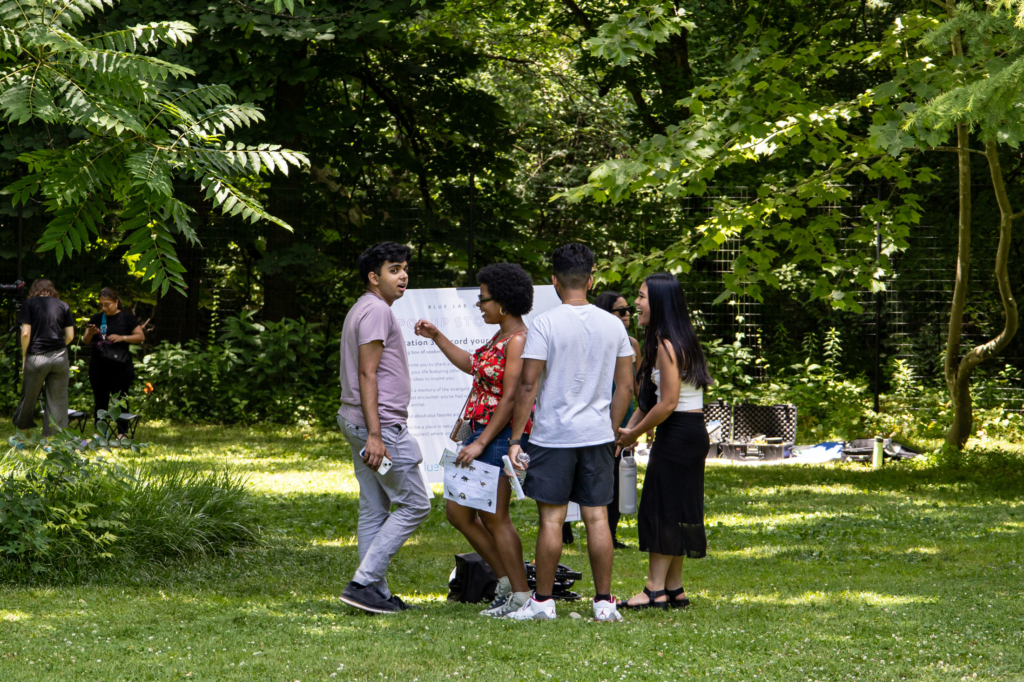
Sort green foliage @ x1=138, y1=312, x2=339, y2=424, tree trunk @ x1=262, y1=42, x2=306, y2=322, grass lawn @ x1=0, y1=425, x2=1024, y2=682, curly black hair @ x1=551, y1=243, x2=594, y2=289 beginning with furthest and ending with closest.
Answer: green foliage @ x1=138, y1=312, x2=339, y2=424, tree trunk @ x1=262, y1=42, x2=306, y2=322, curly black hair @ x1=551, y1=243, x2=594, y2=289, grass lawn @ x1=0, y1=425, x2=1024, y2=682

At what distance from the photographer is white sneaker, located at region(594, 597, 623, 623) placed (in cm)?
536

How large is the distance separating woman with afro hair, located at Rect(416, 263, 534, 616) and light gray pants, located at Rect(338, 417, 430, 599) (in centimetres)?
23

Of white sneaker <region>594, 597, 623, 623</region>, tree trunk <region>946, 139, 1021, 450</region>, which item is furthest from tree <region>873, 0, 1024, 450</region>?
white sneaker <region>594, 597, 623, 623</region>

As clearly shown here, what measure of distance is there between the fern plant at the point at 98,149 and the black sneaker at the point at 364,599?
2110 mm

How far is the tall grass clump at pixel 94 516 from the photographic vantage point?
→ 21.1 ft

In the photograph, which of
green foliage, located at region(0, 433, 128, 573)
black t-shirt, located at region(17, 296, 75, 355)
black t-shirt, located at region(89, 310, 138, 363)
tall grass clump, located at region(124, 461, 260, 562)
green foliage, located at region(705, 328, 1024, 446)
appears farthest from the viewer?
green foliage, located at region(705, 328, 1024, 446)

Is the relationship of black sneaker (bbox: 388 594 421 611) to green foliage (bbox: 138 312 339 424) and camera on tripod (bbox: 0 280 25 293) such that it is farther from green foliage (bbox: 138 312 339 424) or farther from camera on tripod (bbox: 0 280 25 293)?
camera on tripod (bbox: 0 280 25 293)

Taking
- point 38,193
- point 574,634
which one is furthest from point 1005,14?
point 38,193

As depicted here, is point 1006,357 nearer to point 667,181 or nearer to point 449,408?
point 667,181

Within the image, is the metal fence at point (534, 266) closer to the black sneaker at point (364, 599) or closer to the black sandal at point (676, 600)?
the black sandal at point (676, 600)

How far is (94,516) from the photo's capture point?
677cm

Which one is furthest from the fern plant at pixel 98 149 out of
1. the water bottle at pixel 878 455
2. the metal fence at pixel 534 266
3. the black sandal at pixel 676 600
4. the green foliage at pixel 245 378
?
the green foliage at pixel 245 378

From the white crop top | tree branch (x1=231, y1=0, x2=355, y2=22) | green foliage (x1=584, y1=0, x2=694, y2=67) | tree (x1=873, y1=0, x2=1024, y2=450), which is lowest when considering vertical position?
the white crop top

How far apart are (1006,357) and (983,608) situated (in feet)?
36.4
